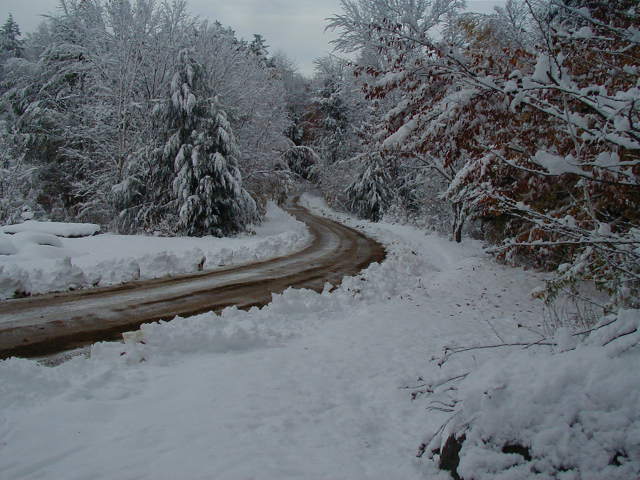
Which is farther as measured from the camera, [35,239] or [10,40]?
[10,40]

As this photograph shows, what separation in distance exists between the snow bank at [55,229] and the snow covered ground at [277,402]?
11.2m

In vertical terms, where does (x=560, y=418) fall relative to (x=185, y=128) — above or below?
below

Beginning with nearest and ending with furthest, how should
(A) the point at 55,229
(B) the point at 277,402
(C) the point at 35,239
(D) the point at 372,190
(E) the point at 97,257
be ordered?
(B) the point at 277,402, (C) the point at 35,239, (E) the point at 97,257, (A) the point at 55,229, (D) the point at 372,190

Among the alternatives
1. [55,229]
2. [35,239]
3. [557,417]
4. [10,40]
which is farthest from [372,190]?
[10,40]

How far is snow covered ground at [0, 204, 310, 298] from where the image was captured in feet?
27.5

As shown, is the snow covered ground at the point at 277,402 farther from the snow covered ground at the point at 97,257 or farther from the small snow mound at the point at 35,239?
the small snow mound at the point at 35,239

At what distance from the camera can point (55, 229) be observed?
14227 mm

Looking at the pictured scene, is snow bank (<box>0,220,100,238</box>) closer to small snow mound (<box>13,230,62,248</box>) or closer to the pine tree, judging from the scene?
small snow mound (<box>13,230,62,248</box>)

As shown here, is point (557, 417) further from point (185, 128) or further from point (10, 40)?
point (10, 40)

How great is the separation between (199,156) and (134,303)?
38.5 feet

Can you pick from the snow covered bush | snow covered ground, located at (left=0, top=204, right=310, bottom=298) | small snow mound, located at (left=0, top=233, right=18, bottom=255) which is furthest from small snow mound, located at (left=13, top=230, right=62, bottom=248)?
the snow covered bush

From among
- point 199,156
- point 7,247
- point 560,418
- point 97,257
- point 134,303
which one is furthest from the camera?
point 199,156

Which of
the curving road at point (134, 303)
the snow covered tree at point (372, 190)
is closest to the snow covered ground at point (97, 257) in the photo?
the curving road at point (134, 303)

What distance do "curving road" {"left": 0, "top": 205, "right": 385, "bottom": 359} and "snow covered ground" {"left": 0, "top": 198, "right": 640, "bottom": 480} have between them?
120cm
